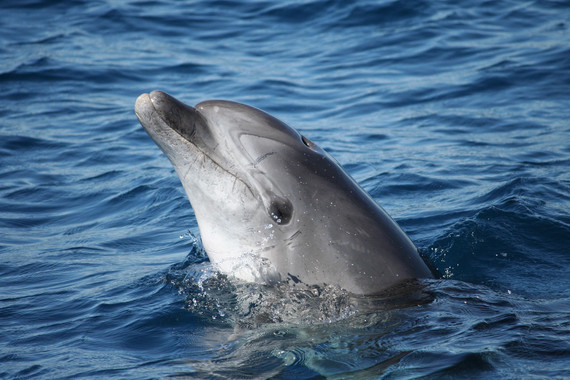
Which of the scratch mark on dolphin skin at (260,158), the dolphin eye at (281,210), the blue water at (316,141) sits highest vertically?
the scratch mark on dolphin skin at (260,158)

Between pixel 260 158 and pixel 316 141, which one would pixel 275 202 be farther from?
pixel 316 141

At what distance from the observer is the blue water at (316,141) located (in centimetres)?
582

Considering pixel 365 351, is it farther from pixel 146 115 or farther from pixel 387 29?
pixel 387 29

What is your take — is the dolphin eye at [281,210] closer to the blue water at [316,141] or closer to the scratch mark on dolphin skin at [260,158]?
the scratch mark on dolphin skin at [260,158]

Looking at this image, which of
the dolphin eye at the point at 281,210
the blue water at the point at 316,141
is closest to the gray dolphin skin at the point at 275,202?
the dolphin eye at the point at 281,210

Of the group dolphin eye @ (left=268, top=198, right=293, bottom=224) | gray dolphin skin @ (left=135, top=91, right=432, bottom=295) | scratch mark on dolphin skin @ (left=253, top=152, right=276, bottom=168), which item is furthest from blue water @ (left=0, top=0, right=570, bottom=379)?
scratch mark on dolphin skin @ (left=253, top=152, right=276, bottom=168)

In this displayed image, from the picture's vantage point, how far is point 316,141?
46.1 feet

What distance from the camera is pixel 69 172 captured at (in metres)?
12.9

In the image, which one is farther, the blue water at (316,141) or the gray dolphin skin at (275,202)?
the gray dolphin skin at (275,202)

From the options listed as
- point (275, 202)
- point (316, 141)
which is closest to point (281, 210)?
point (275, 202)

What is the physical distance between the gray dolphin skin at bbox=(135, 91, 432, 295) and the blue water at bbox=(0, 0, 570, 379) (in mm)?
298

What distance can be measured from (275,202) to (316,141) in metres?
8.09

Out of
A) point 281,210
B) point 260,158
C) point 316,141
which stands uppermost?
point 260,158

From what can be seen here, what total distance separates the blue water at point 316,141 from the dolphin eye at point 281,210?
2.24ft
